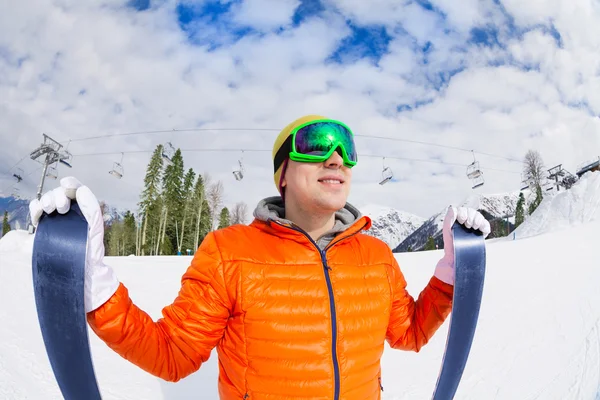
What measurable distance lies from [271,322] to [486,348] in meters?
4.83

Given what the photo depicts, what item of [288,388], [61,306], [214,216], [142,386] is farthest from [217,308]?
[214,216]

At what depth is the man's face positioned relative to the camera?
1.66m

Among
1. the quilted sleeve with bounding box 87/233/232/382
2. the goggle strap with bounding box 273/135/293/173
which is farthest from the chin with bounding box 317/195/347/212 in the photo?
the quilted sleeve with bounding box 87/233/232/382

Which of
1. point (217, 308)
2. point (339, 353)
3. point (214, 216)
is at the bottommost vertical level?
point (339, 353)

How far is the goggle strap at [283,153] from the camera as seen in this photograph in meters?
1.82

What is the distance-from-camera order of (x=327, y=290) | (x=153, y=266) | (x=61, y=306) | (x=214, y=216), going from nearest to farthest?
(x=61, y=306), (x=327, y=290), (x=153, y=266), (x=214, y=216)

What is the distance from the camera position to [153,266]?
32.5 feet

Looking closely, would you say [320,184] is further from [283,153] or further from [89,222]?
[89,222]

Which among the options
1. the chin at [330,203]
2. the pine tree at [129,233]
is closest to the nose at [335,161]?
the chin at [330,203]

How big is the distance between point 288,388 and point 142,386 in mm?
3524

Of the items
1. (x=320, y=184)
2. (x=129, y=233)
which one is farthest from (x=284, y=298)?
(x=129, y=233)

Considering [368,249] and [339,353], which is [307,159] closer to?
[368,249]

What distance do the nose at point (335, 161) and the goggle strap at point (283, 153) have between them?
0.23 m

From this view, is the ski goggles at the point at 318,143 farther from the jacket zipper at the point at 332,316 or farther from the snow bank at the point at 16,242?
the snow bank at the point at 16,242
